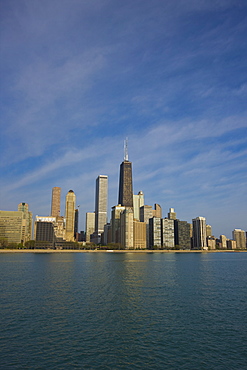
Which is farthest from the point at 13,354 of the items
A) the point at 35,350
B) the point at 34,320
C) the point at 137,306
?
the point at 137,306

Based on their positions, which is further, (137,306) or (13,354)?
(137,306)

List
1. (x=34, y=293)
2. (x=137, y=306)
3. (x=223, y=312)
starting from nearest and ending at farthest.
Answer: (x=223, y=312) → (x=137, y=306) → (x=34, y=293)

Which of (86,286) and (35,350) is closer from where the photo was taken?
(35,350)

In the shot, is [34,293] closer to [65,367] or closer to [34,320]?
[34,320]

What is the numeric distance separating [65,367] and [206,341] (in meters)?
18.5

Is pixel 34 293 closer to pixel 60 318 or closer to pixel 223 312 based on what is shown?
pixel 60 318

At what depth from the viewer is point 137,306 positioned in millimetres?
54312

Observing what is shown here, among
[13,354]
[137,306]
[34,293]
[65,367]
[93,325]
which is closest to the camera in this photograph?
[65,367]

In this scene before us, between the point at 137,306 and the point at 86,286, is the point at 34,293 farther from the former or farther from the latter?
the point at 137,306

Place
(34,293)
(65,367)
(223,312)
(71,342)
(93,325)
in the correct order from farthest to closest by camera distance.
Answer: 1. (34,293)
2. (223,312)
3. (93,325)
4. (71,342)
5. (65,367)

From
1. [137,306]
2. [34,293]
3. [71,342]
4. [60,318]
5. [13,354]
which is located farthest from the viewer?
[34,293]

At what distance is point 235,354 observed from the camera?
32.8 metres

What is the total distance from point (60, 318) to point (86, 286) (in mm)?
31733

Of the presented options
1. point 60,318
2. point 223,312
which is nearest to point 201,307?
point 223,312
